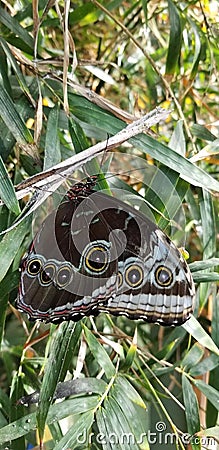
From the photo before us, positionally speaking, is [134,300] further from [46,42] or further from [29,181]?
[46,42]

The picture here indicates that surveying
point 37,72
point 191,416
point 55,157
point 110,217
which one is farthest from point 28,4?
point 191,416

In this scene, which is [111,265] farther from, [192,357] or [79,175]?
[192,357]

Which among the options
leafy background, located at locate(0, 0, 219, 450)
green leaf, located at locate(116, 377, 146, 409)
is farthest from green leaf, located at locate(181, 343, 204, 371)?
green leaf, located at locate(116, 377, 146, 409)

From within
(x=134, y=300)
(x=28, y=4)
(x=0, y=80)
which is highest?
(x=28, y=4)

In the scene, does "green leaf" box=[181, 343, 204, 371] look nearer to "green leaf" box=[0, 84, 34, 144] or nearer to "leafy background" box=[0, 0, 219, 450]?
"leafy background" box=[0, 0, 219, 450]

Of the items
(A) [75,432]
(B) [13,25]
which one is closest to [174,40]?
(B) [13,25]

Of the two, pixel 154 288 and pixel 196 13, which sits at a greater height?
pixel 196 13

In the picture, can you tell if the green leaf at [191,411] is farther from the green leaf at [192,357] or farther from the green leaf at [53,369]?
the green leaf at [53,369]
